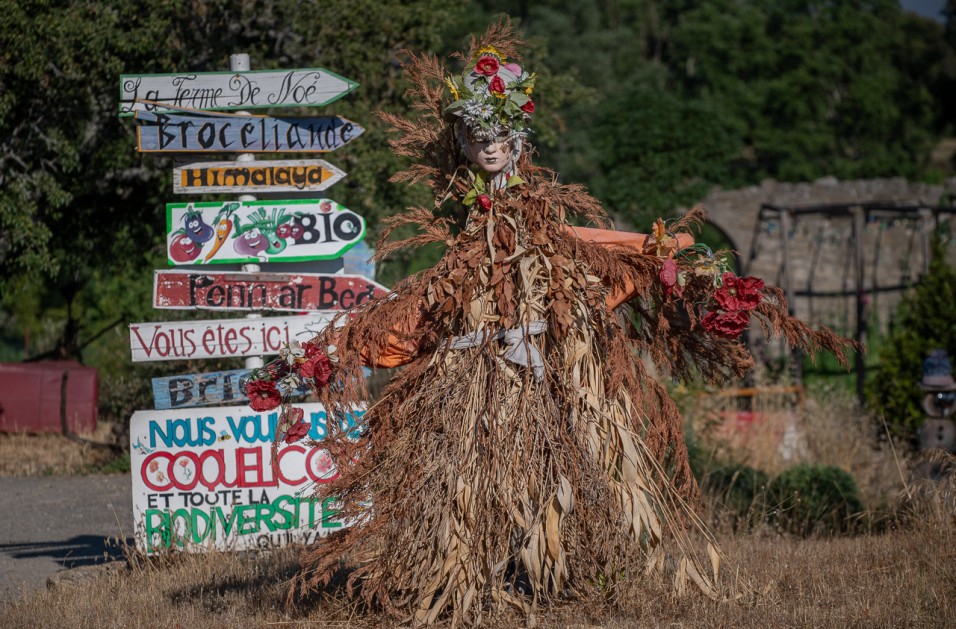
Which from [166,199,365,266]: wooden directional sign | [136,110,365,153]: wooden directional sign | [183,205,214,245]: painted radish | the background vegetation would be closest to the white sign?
[166,199,365,266]: wooden directional sign

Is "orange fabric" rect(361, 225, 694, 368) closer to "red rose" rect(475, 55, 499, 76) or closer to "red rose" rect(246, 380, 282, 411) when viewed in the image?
Answer: "red rose" rect(246, 380, 282, 411)

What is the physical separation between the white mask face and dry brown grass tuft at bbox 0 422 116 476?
23.3 ft

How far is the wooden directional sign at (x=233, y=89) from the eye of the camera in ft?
21.2

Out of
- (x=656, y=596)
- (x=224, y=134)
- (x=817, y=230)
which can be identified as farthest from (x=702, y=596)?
(x=817, y=230)

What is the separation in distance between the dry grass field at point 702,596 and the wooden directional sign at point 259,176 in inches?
82.2

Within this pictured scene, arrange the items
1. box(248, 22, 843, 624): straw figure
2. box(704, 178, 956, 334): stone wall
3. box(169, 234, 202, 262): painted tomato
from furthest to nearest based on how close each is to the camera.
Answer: box(704, 178, 956, 334): stone wall, box(169, 234, 202, 262): painted tomato, box(248, 22, 843, 624): straw figure

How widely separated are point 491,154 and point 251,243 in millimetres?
2489

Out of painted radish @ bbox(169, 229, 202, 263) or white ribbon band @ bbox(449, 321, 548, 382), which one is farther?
painted radish @ bbox(169, 229, 202, 263)

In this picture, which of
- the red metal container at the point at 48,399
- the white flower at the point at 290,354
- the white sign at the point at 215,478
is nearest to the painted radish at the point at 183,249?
the white sign at the point at 215,478

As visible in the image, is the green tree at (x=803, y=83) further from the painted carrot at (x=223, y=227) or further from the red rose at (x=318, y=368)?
the red rose at (x=318, y=368)

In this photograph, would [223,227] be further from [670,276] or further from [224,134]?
[670,276]

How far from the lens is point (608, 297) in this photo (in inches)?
180

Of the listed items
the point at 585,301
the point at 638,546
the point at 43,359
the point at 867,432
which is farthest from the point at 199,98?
the point at 43,359

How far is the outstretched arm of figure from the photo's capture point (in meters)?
4.57
